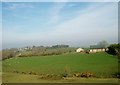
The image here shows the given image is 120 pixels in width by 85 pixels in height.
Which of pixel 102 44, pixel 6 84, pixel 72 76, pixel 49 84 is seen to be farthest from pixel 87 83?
pixel 102 44

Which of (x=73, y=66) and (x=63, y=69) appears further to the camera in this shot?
(x=73, y=66)

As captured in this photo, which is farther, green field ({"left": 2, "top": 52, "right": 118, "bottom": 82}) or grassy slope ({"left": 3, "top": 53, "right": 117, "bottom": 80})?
grassy slope ({"left": 3, "top": 53, "right": 117, "bottom": 80})

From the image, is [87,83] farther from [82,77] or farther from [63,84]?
[82,77]

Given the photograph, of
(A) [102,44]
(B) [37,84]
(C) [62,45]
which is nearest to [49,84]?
(B) [37,84]

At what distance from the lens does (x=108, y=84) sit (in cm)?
1850

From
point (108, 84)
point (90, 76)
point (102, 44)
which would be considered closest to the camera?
point (108, 84)

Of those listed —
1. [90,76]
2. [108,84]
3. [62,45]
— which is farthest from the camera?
[62,45]

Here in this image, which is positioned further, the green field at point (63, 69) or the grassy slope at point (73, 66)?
the grassy slope at point (73, 66)

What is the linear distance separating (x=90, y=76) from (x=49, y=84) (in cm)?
591

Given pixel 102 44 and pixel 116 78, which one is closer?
pixel 116 78

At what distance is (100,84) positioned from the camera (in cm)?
1870

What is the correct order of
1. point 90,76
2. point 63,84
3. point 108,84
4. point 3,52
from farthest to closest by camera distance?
point 3,52 < point 90,76 < point 63,84 < point 108,84

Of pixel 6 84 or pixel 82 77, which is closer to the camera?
pixel 6 84

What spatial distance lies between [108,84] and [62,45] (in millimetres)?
118038
